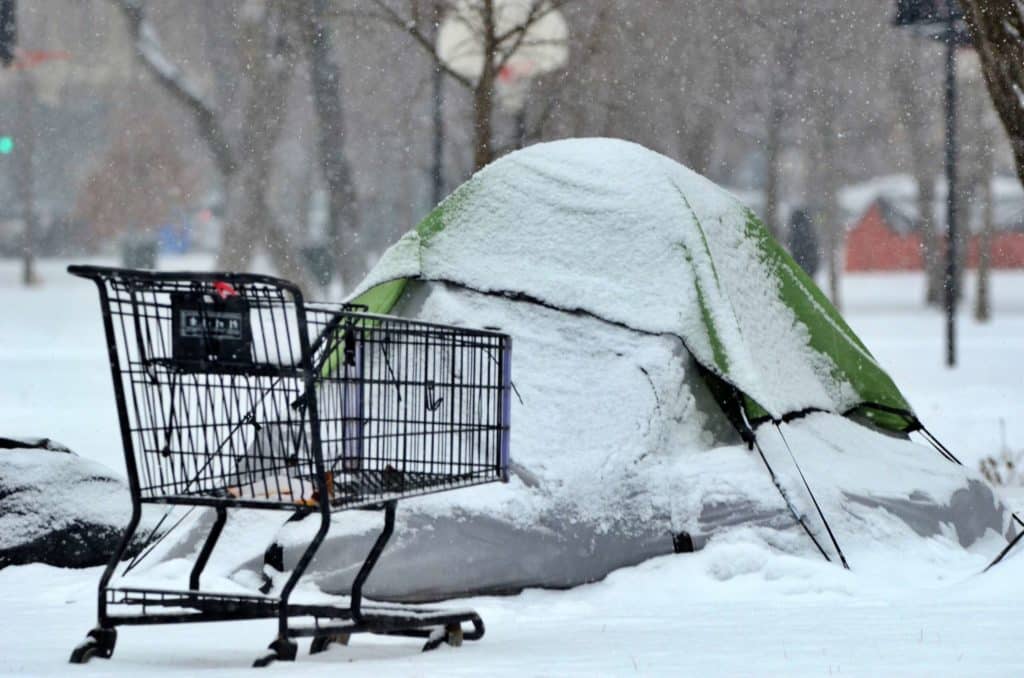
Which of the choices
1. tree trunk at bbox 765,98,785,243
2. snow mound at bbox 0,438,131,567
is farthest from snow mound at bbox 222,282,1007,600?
tree trunk at bbox 765,98,785,243

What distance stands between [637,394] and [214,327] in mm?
2487

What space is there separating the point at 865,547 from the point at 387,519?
2475 millimetres

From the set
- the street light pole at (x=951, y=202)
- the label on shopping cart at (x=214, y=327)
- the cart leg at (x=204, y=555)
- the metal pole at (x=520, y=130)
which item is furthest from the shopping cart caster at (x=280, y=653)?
the street light pole at (x=951, y=202)

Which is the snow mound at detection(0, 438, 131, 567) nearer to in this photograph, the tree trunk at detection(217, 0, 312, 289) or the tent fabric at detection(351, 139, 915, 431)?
the tent fabric at detection(351, 139, 915, 431)

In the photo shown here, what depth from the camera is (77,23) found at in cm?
3369

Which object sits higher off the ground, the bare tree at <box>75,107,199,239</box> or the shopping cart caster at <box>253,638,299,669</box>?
the bare tree at <box>75,107,199,239</box>

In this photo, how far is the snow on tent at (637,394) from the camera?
636 cm

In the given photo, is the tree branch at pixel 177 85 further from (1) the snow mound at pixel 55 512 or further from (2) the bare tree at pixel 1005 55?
(2) the bare tree at pixel 1005 55

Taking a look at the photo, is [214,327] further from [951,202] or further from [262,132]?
[262,132]

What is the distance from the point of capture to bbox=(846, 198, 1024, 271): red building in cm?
5125

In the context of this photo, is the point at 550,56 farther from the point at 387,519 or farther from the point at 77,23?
the point at 77,23

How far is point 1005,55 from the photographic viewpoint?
7.59 meters

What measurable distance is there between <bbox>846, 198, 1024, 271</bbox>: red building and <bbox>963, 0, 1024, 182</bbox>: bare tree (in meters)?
42.1

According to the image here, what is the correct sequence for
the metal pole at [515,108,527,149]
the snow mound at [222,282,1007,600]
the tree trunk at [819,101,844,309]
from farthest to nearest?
the tree trunk at [819,101,844,309] → the metal pole at [515,108,527,149] → the snow mound at [222,282,1007,600]
